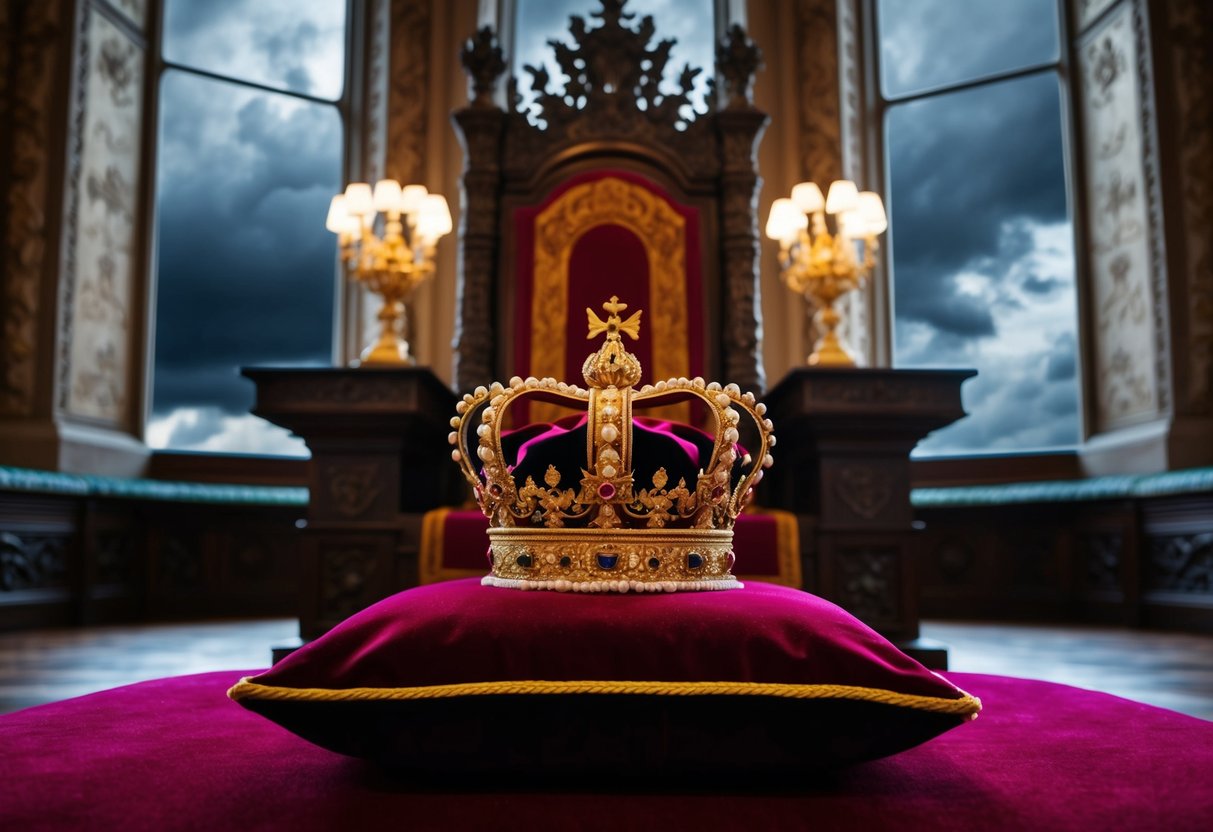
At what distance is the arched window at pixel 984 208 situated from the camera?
17.1 feet

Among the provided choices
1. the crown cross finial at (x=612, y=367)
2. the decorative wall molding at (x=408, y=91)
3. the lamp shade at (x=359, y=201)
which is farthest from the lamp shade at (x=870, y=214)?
the decorative wall molding at (x=408, y=91)

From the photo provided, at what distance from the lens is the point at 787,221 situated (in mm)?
3926

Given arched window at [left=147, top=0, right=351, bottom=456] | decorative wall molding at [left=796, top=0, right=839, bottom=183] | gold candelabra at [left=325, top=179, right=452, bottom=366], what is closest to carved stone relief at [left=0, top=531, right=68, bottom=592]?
arched window at [left=147, top=0, right=351, bottom=456]

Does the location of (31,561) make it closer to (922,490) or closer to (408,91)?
(408,91)

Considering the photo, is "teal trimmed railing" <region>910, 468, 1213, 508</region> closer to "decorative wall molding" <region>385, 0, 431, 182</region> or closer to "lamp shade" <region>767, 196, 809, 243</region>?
"lamp shade" <region>767, 196, 809, 243</region>

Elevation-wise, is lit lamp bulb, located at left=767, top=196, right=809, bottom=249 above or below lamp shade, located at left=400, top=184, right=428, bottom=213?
below

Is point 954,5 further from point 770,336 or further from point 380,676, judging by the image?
point 380,676

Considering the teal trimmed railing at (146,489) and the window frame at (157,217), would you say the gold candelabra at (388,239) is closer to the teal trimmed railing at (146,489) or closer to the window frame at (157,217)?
the teal trimmed railing at (146,489)

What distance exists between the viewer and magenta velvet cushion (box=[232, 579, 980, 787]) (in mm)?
1409

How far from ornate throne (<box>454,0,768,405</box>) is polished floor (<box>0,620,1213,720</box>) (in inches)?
50.9

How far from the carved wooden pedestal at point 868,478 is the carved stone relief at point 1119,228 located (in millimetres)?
2007

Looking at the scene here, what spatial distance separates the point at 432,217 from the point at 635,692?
3.11 meters

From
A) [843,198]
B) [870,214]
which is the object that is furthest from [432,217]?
[870,214]

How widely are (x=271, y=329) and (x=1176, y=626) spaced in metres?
4.68
